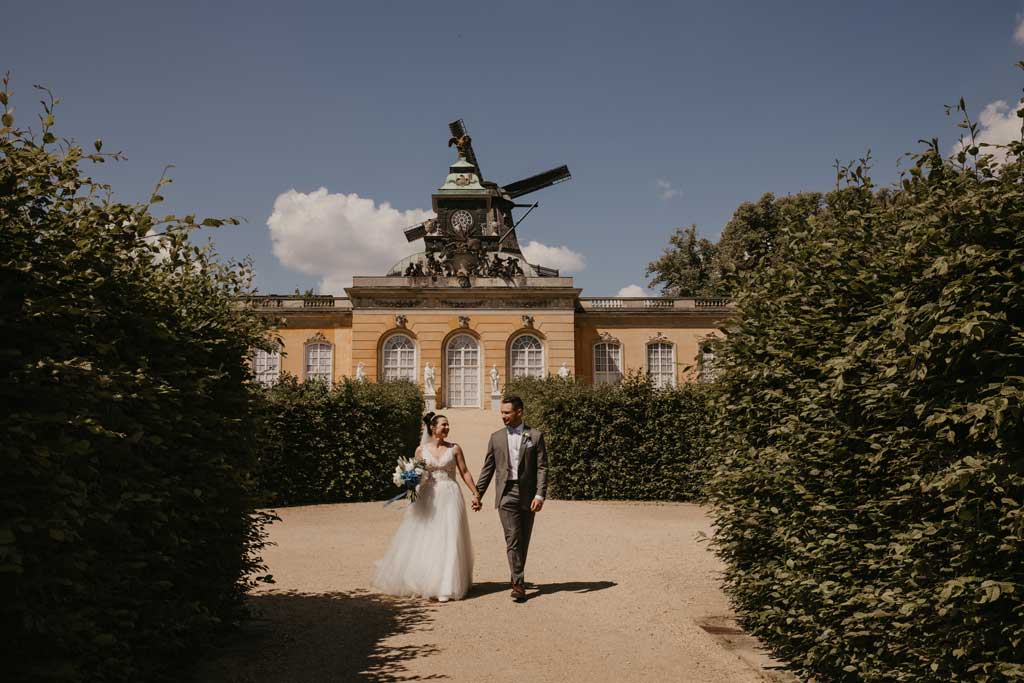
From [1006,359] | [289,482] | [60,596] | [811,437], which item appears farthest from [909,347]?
[289,482]

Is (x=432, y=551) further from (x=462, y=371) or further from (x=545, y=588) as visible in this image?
(x=462, y=371)

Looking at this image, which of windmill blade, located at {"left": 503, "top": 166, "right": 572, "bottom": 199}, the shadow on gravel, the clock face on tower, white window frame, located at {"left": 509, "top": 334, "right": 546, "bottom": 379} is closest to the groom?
the shadow on gravel

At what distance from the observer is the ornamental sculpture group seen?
35406mm

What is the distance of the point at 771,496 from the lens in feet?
17.2

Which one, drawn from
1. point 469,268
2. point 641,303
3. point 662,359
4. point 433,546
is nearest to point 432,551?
point 433,546

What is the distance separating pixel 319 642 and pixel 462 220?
3797cm

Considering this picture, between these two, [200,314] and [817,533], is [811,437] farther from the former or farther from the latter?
[200,314]

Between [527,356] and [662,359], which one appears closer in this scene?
[527,356]

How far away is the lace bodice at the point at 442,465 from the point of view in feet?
24.6

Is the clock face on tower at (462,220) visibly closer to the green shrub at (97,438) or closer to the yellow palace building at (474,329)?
the yellow palace building at (474,329)

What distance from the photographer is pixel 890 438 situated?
3.70m

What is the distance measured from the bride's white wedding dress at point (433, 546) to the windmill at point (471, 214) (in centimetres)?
2827

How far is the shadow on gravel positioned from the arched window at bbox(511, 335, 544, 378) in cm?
2807

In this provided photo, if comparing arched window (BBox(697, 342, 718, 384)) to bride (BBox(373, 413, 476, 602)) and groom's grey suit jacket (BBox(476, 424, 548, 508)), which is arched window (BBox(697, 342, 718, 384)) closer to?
groom's grey suit jacket (BBox(476, 424, 548, 508))
